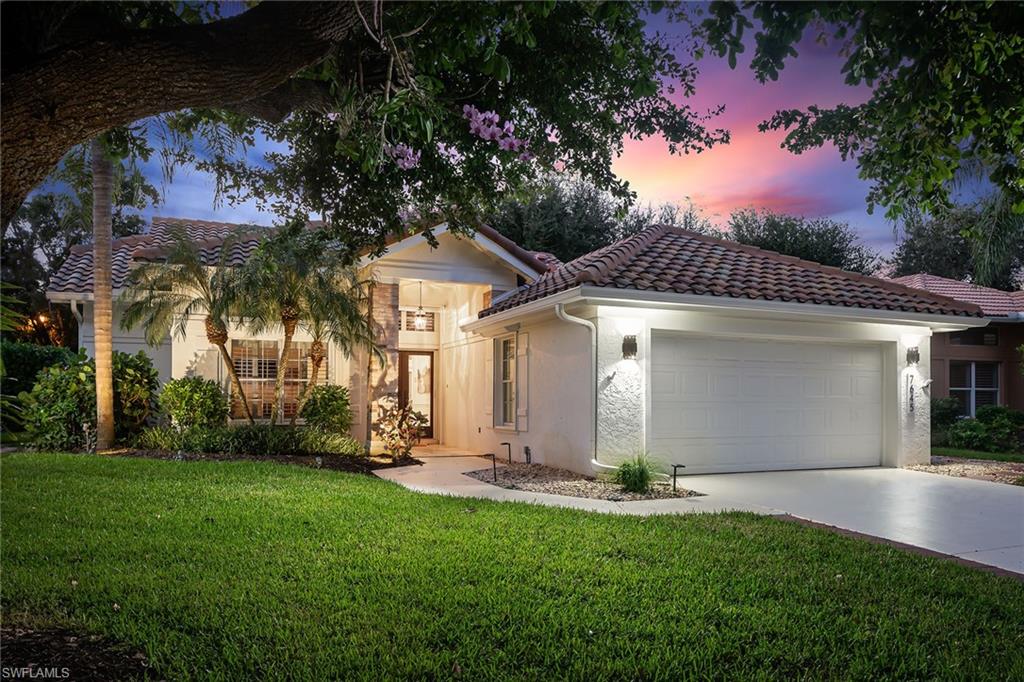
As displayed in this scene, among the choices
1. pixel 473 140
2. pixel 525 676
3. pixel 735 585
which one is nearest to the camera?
pixel 525 676

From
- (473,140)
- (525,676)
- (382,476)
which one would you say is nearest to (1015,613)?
(525,676)

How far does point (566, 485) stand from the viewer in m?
9.71

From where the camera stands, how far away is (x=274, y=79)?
3.73 metres

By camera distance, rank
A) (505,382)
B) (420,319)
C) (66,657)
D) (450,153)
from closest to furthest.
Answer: (66,657)
(450,153)
(505,382)
(420,319)

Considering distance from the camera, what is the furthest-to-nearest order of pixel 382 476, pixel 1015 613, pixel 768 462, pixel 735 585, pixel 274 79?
pixel 768 462
pixel 382 476
pixel 735 585
pixel 1015 613
pixel 274 79

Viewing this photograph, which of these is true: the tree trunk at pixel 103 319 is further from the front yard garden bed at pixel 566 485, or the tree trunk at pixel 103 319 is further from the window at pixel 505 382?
the window at pixel 505 382

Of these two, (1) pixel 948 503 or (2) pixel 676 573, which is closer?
(2) pixel 676 573

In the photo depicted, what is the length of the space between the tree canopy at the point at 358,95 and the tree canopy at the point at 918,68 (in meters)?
1.15

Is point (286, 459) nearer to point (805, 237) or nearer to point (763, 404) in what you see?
point (763, 404)

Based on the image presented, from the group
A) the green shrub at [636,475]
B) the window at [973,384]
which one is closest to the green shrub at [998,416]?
the window at [973,384]

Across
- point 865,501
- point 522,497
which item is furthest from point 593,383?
point 865,501

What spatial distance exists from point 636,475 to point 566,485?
3.43 ft

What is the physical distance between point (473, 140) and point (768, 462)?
8.47m

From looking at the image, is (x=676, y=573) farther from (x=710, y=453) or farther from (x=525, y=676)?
(x=710, y=453)
